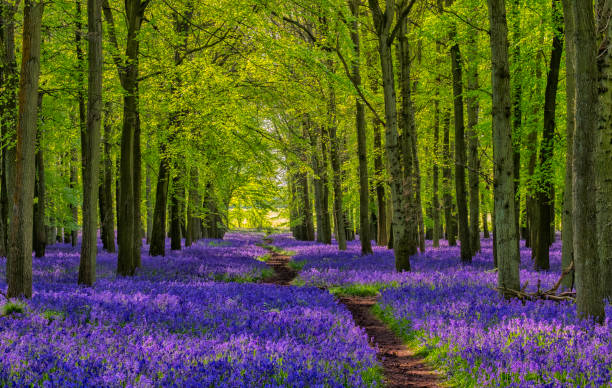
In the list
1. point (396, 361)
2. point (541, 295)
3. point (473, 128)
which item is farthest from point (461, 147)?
point (396, 361)

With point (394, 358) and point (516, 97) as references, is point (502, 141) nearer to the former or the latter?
point (394, 358)

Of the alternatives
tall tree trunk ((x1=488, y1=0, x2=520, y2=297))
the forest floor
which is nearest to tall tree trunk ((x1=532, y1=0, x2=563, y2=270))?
the forest floor

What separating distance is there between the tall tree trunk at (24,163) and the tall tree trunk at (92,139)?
2010 mm

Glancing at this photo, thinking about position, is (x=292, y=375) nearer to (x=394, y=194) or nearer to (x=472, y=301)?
(x=472, y=301)

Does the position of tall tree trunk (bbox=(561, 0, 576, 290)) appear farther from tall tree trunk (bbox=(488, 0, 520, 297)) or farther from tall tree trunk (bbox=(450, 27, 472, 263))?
tall tree trunk (bbox=(450, 27, 472, 263))

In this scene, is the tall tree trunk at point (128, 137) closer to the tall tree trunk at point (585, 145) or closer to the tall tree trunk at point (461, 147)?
the tall tree trunk at point (585, 145)

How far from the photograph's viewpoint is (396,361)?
675 cm

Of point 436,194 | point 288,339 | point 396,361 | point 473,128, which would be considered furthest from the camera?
point 436,194

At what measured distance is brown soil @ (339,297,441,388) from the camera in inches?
228

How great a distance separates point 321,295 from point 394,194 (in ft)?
16.0

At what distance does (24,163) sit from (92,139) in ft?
7.35

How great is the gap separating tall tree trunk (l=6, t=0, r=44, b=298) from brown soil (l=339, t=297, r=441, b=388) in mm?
5965

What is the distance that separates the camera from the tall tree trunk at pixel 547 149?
42.2 feet

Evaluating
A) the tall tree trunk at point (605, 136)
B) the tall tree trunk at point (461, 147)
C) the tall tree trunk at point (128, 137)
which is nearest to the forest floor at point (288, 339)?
the tall tree trunk at point (605, 136)
